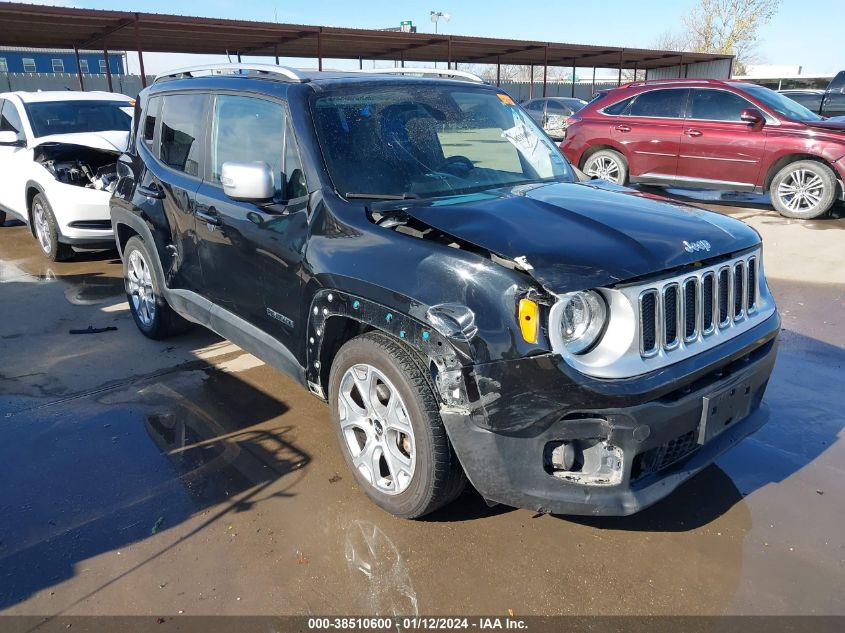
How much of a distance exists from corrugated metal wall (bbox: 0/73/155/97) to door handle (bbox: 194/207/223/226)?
23.4 metres

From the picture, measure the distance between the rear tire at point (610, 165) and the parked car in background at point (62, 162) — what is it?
283 inches

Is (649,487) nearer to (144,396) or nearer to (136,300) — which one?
(144,396)

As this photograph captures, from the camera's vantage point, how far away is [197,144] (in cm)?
424

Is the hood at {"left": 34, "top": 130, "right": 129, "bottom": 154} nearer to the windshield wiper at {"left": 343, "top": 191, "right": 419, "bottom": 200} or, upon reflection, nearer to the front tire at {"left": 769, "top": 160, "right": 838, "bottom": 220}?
the windshield wiper at {"left": 343, "top": 191, "right": 419, "bottom": 200}

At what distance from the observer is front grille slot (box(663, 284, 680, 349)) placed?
261 centimetres

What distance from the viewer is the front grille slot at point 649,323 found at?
255 centimetres

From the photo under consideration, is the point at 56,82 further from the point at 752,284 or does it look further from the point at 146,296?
the point at 752,284

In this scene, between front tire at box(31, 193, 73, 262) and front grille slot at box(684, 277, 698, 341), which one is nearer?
front grille slot at box(684, 277, 698, 341)

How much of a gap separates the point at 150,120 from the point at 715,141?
814cm

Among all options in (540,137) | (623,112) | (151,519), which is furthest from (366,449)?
(623,112)

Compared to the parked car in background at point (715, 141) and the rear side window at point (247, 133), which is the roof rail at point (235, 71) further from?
the parked car in background at point (715, 141)

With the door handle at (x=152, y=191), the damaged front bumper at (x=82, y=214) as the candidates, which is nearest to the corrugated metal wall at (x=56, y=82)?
the damaged front bumper at (x=82, y=214)

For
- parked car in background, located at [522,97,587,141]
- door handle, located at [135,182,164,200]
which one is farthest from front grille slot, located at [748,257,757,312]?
parked car in background, located at [522,97,587,141]

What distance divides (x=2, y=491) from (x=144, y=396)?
1152mm
